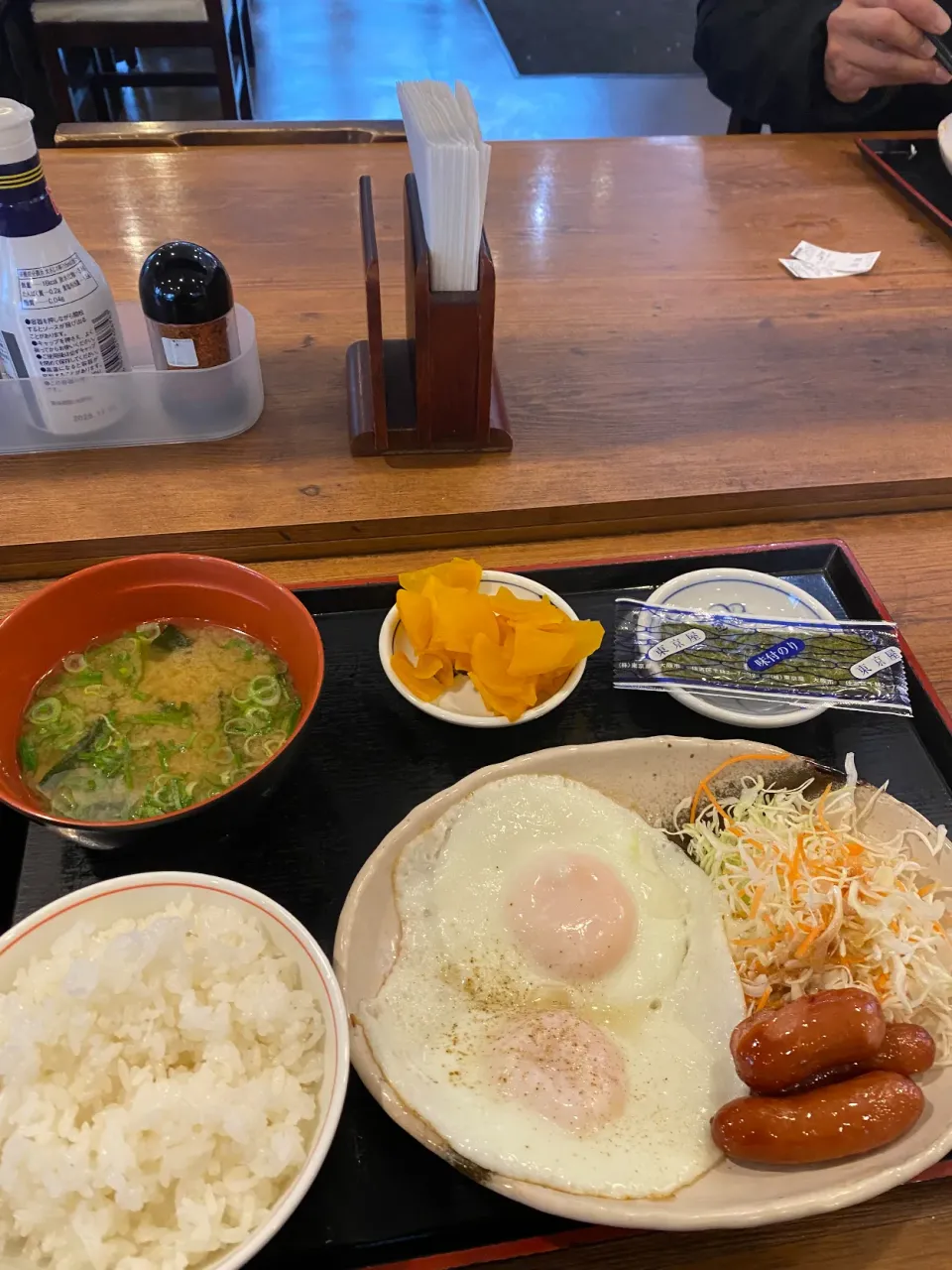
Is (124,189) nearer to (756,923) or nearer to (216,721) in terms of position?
(216,721)

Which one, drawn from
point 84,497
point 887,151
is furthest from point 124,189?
point 887,151

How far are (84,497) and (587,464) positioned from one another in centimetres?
105

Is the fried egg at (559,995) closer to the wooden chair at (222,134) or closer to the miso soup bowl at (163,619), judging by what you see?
the miso soup bowl at (163,619)

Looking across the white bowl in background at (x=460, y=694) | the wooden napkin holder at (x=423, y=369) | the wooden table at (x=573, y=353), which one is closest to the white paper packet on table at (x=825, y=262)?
the wooden table at (x=573, y=353)

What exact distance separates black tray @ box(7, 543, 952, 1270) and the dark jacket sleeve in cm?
217

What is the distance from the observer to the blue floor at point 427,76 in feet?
20.2

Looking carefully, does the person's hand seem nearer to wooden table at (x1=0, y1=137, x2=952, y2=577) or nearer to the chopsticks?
the chopsticks

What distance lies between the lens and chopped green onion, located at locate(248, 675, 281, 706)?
4.52 feet

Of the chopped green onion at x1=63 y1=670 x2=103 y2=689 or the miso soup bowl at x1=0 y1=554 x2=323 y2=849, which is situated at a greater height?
the miso soup bowl at x1=0 y1=554 x2=323 y2=849

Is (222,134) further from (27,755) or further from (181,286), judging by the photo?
(27,755)

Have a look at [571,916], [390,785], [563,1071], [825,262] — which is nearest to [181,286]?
[390,785]

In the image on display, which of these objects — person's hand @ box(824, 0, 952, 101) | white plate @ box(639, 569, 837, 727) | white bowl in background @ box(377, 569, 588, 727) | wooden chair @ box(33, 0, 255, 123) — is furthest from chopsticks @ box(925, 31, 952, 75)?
wooden chair @ box(33, 0, 255, 123)

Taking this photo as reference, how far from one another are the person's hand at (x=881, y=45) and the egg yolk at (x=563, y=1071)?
3121 mm

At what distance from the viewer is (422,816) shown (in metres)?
1.28
